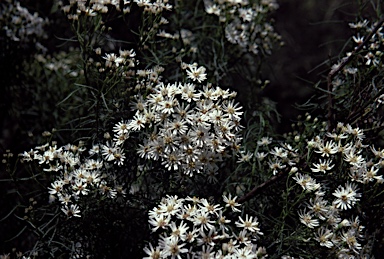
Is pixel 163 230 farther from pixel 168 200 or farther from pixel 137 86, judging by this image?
pixel 137 86

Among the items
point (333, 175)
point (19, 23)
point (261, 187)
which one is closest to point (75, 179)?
point (261, 187)

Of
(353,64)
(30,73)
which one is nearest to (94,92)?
(30,73)

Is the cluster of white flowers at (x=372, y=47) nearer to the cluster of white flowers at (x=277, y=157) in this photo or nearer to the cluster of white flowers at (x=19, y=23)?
the cluster of white flowers at (x=277, y=157)

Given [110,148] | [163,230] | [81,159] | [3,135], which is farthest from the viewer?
[3,135]

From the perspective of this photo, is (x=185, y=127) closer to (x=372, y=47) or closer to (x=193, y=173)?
(x=193, y=173)

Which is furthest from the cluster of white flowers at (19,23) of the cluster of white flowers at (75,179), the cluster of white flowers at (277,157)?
the cluster of white flowers at (277,157)

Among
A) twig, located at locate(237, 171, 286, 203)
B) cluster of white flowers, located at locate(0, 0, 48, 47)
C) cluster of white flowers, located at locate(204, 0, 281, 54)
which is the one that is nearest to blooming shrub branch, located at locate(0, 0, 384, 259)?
twig, located at locate(237, 171, 286, 203)
